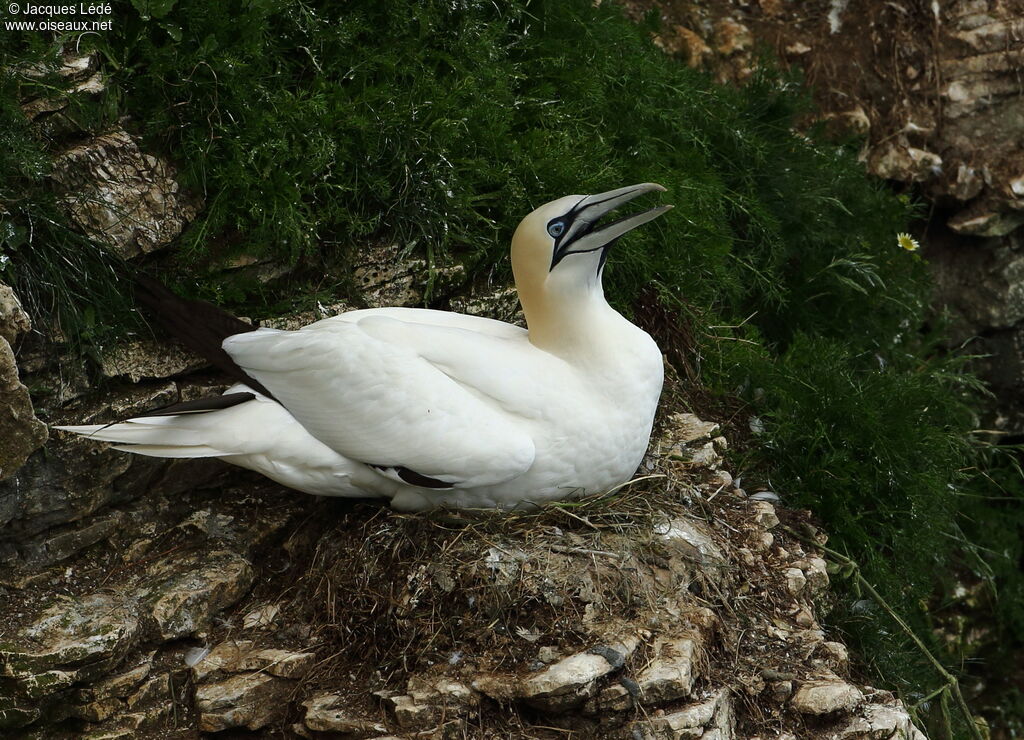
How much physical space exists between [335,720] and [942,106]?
5.78 m

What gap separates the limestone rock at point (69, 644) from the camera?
11.4 ft

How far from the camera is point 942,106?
7.26 metres

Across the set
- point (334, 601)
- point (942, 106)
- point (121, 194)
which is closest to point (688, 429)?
point (334, 601)

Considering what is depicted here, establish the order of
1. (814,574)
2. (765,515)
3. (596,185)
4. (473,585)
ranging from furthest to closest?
(596,185) → (765,515) → (814,574) → (473,585)

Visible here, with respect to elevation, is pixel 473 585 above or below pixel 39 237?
below

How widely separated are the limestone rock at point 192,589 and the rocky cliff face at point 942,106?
4568mm

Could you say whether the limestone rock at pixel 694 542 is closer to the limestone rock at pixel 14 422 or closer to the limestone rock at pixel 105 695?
the limestone rock at pixel 105 695

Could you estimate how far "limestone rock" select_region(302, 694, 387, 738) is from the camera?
11.2 feet

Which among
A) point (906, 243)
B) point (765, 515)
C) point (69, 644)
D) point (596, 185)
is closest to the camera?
point (69, 644)

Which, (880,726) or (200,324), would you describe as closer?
(880,726)

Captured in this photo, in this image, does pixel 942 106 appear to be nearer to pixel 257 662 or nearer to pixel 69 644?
pixel 257 662

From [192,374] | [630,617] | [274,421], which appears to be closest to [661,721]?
[630,617]

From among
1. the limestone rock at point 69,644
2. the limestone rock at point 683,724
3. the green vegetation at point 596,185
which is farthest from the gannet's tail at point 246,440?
the limestone rock at point 683,724

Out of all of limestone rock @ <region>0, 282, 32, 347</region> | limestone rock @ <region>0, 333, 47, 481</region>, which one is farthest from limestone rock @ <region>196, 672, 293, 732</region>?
limestone rock @ <region>0, 282, 32, 347</region>
